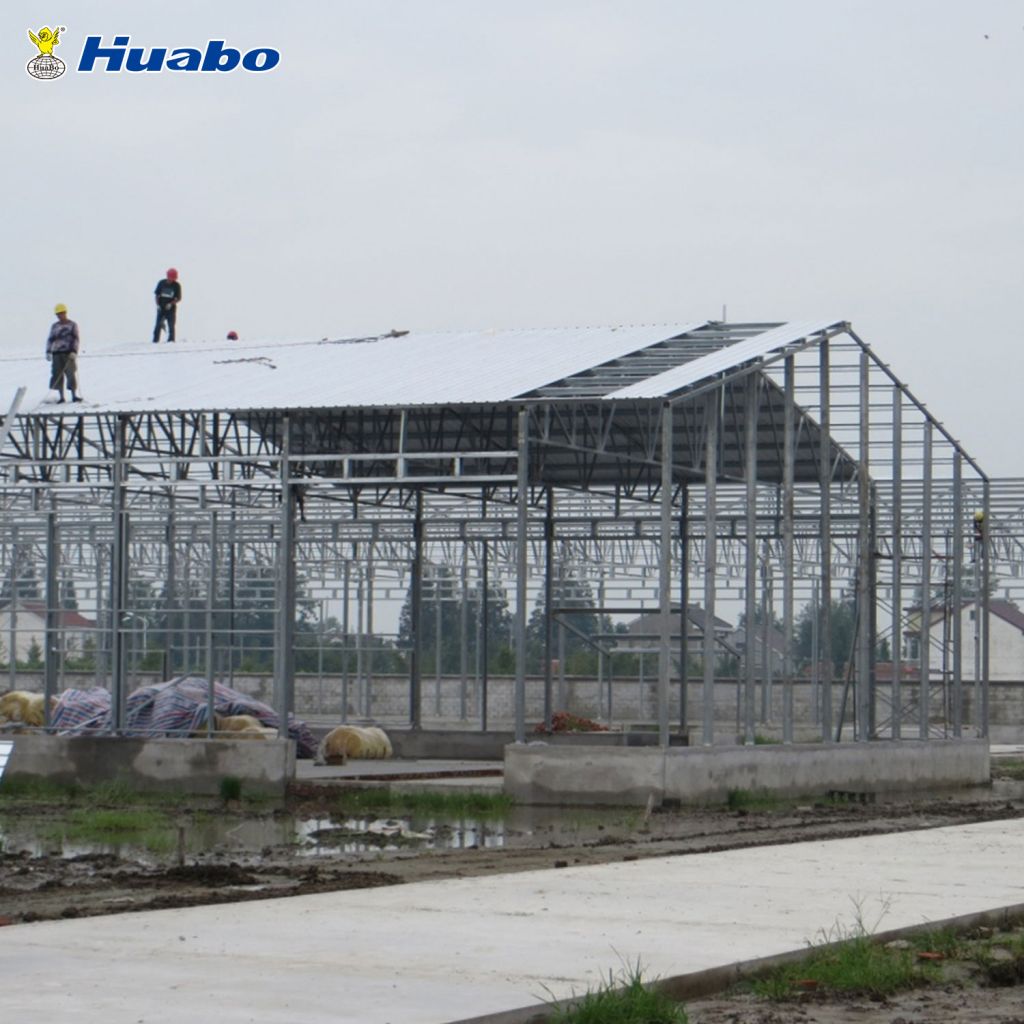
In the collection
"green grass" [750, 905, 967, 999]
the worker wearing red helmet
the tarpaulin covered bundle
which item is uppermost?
the worker wearing red helmet

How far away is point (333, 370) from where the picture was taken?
25.0 m

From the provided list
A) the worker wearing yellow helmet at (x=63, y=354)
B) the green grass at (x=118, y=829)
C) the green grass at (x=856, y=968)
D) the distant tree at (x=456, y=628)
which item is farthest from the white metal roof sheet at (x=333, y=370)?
the distant tree at (x=456, y=628)

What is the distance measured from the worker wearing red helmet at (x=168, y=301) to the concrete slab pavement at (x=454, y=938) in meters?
20.0

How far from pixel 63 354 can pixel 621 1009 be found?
1838cm

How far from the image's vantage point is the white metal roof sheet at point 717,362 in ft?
68.6

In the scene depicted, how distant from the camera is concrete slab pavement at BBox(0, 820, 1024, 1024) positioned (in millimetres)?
7598

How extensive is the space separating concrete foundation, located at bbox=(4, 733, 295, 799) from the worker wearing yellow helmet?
4.44 m

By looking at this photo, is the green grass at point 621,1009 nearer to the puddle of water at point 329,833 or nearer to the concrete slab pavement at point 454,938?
the concrete slab pavement at point 454,938

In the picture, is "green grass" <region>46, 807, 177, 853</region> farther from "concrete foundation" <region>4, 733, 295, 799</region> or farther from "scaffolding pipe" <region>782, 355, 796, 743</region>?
"scaffolding pipe" <region>782, 355, 796, 743</region>

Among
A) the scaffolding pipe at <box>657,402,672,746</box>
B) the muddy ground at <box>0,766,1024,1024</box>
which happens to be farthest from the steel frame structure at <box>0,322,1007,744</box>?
the muddy ground at <box>0,766,1024,1024</box>

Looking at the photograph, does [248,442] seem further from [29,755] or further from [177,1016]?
[177,1016]

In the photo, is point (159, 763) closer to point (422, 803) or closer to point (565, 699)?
point (422, 803)

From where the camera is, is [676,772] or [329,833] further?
[676,772]

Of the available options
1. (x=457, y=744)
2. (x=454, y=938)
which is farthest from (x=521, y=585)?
(x=454, y=938)
